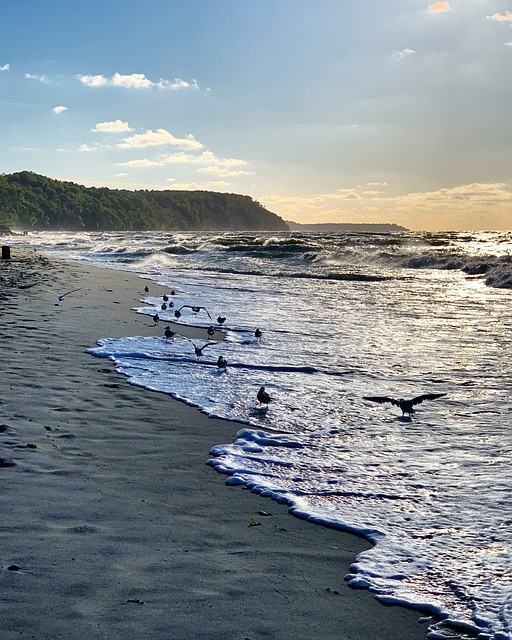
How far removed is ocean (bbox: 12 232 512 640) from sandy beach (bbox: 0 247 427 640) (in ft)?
0.79

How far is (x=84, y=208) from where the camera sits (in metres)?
156

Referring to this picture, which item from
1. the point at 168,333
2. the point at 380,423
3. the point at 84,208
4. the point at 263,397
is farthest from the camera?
the point at 84,208

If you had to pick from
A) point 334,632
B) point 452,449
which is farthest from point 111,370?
point 334,632

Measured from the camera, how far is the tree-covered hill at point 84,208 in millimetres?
143125

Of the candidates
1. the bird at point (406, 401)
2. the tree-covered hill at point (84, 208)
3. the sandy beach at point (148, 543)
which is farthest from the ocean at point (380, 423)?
the tree-covered hill at point (84, 208)

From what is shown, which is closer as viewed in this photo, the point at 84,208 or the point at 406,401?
the point at 406,401

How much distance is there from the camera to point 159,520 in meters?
4.00

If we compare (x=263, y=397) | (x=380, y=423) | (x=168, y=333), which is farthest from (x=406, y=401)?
(x=168, y=333)

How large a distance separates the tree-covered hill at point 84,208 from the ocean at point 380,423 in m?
126

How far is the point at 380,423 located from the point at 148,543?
125 inches

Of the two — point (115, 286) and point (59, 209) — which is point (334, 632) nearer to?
point (115, 286)

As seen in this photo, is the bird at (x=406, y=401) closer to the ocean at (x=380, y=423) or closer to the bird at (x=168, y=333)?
the ocean at (x=380, y=423)

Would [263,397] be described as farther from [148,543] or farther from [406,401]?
[148,543]

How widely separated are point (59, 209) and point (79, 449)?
154m
